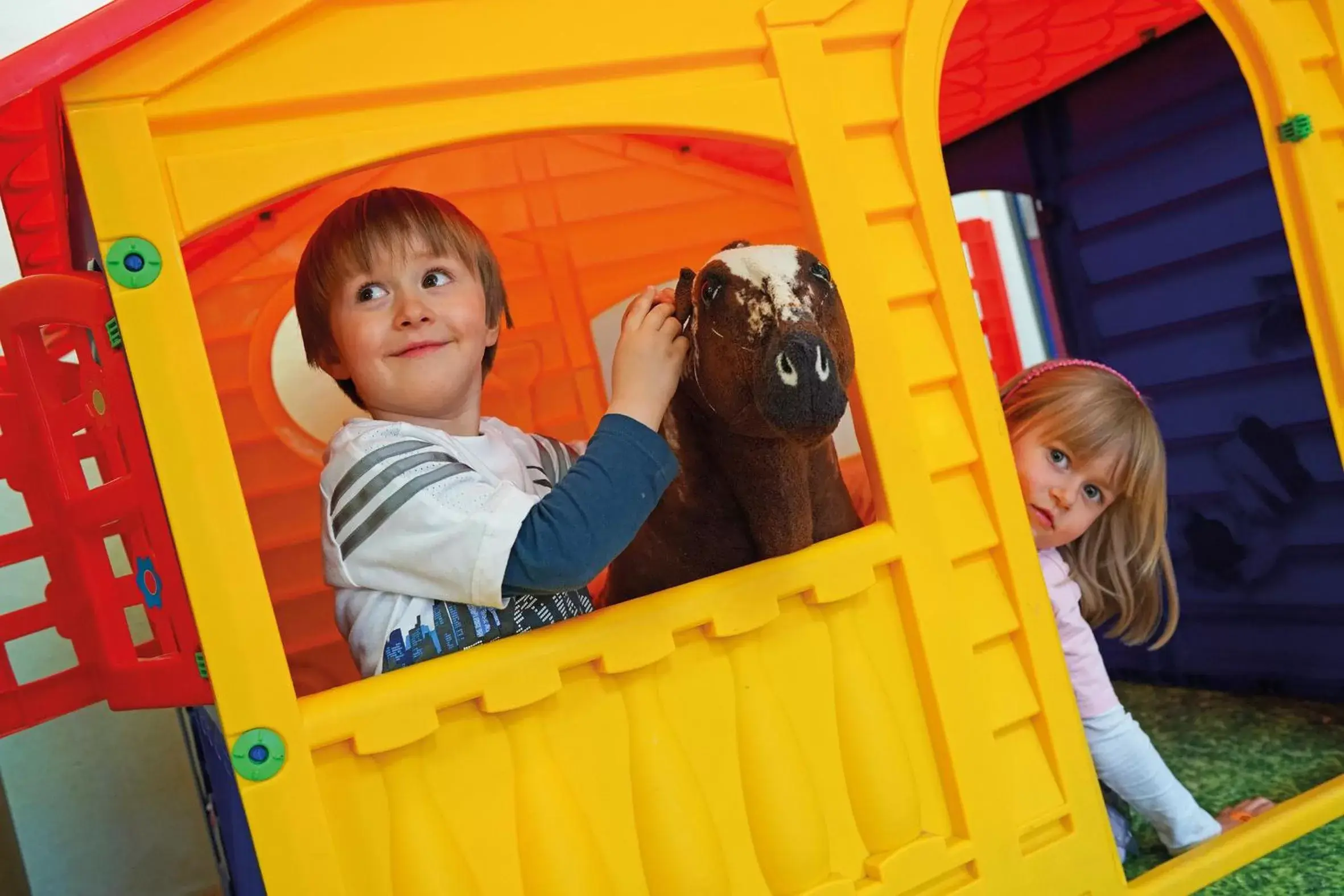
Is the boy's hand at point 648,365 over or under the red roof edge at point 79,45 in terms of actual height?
under

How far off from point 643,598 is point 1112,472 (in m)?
0.80

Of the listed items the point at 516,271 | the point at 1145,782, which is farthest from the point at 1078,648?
the point at 516,271

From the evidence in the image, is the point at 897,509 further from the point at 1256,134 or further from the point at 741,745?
the point at 1256,134

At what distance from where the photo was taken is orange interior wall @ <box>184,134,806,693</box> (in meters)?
1.64

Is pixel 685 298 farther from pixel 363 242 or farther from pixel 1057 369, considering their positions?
pixel 1057 369

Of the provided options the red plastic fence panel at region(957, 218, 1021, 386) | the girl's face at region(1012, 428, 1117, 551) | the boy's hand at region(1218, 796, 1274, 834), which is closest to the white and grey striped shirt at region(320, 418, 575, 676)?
the girl's face at region(1012, 428, 1117, 551)

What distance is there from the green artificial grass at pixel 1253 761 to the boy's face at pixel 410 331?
98cm

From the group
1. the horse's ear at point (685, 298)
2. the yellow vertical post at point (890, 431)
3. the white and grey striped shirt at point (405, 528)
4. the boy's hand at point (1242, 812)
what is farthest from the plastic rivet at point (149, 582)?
the boy's hand at point (1242, 812)

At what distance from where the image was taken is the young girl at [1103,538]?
4.06 ft

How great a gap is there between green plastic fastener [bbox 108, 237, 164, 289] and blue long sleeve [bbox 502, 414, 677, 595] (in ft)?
1.10

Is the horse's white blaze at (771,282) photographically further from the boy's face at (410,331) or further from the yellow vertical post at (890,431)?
the boy's face at (410,331)

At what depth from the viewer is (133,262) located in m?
0.74

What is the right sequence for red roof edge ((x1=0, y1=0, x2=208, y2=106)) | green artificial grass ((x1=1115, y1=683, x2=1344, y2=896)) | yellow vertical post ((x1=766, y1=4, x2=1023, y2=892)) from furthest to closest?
green artificial grass ((x1=1115, y1=683, x2=1344, y2=896)) < yellow vertical post ((x1=766, y1=4, x2=1023, y2=892)) < red roof edge ((x1=0, y1=0, x2=208, y2=106))

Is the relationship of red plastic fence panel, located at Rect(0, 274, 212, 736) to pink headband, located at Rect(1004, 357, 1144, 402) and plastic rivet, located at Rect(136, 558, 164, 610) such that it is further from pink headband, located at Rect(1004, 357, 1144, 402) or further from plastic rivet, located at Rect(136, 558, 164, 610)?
pink headband, located at Rect(1004, 357, 1144, 402)
